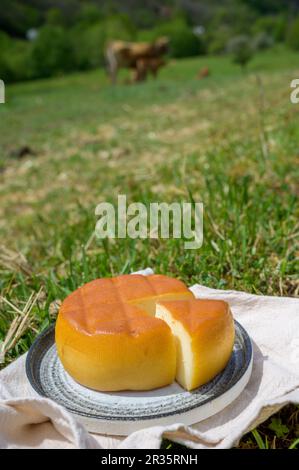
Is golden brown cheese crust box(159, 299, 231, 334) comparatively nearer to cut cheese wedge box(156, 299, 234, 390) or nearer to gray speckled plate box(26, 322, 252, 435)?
cut cheese wedge box(156, 299, 234, 390)

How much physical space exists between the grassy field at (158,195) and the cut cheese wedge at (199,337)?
7.8 inches

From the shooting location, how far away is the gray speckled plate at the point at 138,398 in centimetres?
146

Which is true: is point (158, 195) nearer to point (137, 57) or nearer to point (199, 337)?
point (199, 337)

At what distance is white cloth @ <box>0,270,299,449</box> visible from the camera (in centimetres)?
141

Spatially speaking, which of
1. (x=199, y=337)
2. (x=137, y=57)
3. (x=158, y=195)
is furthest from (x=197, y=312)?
(x=137, y=57)

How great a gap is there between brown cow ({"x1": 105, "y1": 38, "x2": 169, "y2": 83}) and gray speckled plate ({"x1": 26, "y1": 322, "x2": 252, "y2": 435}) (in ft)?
75.9

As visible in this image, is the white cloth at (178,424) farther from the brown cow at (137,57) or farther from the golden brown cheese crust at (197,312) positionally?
the brown cow at (137,57)

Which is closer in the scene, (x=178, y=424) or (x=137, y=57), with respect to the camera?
(x=178, y=424)

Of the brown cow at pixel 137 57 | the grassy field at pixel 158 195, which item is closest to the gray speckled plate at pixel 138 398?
the grassy field at pixel 158 195

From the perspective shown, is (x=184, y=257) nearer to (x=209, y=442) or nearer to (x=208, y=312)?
(x=208, y=312)

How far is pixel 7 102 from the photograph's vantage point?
1638 cm

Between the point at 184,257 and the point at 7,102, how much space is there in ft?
48.3

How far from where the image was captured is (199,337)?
156 centimetres

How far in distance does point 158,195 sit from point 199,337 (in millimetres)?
2467
